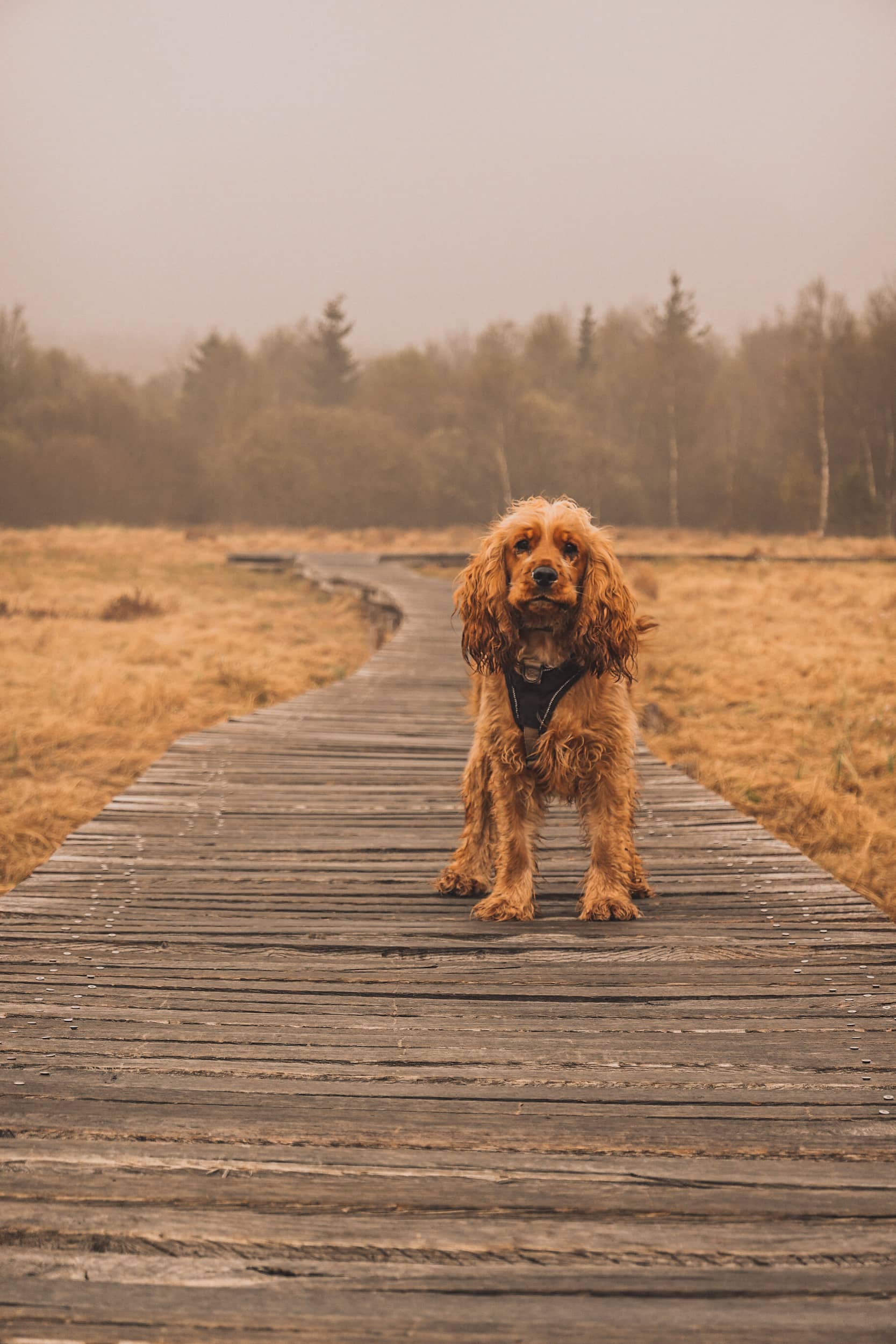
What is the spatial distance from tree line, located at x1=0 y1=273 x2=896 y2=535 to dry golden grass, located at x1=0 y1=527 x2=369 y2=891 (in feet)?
67.2

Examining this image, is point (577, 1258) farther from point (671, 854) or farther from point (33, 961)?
point (671, 854)

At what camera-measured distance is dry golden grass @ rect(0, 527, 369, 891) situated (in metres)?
7.16

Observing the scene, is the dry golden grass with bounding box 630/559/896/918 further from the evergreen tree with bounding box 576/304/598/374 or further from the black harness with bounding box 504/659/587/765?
the evergreen tree with bounding box 576/304/598/374

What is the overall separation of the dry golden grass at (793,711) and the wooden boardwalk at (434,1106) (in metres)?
1.35

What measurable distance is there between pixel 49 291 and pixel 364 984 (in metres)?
211

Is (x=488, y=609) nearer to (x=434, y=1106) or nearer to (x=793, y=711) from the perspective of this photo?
(x=434, y=1106)

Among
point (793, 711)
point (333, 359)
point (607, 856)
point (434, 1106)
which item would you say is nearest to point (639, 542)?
point (793, 711)

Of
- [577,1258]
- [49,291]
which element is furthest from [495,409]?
[49,291]

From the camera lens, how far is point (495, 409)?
41.7 m

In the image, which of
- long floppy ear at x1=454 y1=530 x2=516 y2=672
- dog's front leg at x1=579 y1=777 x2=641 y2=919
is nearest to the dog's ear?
long floppy ear at x1=454 y1=530 x2=516 y2=672

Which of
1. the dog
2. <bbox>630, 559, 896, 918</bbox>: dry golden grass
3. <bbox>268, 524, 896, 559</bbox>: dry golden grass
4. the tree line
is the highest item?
the tree line

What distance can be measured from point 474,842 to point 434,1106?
1608 mm

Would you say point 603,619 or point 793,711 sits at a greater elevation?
point 603,619

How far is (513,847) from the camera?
3568mm
